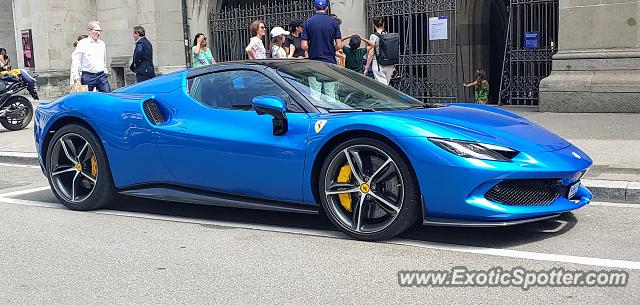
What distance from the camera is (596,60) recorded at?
1196 centimetres

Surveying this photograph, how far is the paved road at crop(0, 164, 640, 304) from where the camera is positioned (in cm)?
413

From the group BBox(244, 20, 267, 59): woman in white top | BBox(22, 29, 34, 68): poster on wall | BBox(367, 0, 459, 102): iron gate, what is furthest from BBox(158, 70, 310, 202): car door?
BBox(22, 29, 34, 68): poster on wall

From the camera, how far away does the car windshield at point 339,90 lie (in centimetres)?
557

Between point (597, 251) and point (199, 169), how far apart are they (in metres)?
3.02

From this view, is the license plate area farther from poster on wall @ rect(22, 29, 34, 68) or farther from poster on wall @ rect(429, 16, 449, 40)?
poster on wall @ rect(22, 29, 34, 68)

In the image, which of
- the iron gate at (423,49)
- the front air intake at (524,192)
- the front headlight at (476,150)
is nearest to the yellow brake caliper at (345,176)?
the front headlight at (476,150)

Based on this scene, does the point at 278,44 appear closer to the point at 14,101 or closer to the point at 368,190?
the point at 14,101

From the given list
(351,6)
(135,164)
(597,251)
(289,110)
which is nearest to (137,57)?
(351,6)

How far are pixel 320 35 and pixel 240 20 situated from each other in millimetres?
9265

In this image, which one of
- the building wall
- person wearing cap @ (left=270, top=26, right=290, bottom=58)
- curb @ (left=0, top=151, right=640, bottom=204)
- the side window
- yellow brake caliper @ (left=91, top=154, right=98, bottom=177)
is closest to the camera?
the side window

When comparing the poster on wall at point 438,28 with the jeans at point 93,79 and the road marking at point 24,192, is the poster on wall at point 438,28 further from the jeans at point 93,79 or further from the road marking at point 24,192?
the road marking at point 24,192

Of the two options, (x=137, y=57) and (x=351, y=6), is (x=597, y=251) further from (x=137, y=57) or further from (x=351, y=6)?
(x=351, y=6)

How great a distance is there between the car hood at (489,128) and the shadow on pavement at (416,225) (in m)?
0.64

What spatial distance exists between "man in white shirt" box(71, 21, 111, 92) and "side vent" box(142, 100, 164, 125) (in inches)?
259
